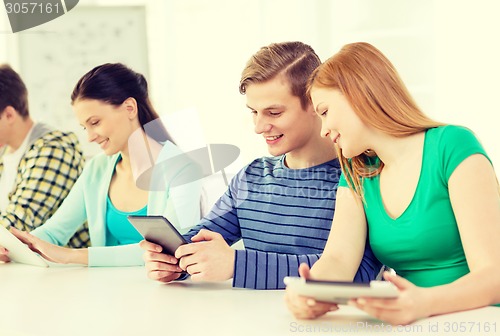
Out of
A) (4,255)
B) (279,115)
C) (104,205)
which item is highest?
(279,115)

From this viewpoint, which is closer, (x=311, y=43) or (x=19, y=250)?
(x=19, y=250)

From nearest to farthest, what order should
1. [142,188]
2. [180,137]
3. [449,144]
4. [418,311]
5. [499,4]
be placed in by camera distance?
1. [418,311]
2. [449,144]
3. [142,188]
4. [180,137]
5. [499,4]

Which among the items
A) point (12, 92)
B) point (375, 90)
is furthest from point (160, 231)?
point (12, 92)

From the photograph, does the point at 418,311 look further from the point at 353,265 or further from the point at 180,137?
the point at 180,137

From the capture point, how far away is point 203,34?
4.64 metres

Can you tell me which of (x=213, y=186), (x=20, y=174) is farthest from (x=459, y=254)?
(x=20, y=174)

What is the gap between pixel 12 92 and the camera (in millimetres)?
2904

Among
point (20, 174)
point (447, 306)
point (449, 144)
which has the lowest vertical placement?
point (20, 174)

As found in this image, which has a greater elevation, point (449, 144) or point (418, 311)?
point (449, 144)

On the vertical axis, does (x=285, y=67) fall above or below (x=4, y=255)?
above

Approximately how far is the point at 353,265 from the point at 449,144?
0.32 metres

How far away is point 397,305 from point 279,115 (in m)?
0.75

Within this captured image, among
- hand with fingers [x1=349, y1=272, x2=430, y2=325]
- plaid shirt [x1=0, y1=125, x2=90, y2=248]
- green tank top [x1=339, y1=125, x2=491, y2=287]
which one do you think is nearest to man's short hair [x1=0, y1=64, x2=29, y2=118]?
plaid shirt [x1=0, y1=125, x2=90, y2=248]

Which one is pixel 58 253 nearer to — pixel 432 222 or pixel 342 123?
pixel 342 123
